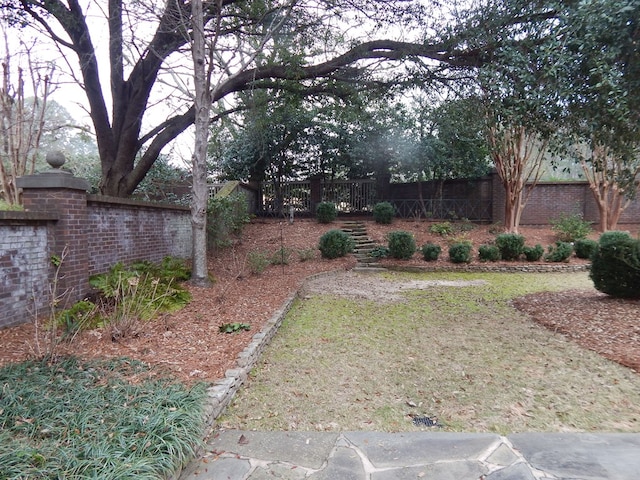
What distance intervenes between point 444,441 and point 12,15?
1000 cm

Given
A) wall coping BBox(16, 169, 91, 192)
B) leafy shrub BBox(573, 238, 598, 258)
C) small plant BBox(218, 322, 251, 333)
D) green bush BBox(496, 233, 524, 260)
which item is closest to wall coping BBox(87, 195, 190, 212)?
wall coping BBox(16, 169, 91, 192)

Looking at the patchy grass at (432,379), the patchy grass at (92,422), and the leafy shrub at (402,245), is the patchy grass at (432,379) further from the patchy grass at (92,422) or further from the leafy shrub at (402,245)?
the leafy shrub at (402,245)

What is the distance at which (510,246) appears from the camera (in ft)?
34.3

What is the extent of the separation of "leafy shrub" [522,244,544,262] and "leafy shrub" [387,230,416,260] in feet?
10.2

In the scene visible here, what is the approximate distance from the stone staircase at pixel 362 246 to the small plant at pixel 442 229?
2323 millimetres

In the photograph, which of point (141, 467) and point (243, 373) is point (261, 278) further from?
point (141, 467)

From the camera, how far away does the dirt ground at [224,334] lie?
11.0 ft

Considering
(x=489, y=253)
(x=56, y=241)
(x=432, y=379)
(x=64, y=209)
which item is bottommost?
(x=432, y=379)

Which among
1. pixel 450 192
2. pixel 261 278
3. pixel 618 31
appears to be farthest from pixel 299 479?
pixel 450 192

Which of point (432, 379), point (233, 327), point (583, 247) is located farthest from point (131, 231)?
point (583, 247)

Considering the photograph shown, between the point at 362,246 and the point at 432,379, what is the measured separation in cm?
831

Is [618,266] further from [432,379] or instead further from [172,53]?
[172,53]

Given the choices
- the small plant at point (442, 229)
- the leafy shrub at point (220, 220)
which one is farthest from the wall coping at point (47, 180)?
the small plant at point (442, 229)

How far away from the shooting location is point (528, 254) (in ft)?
34.1
